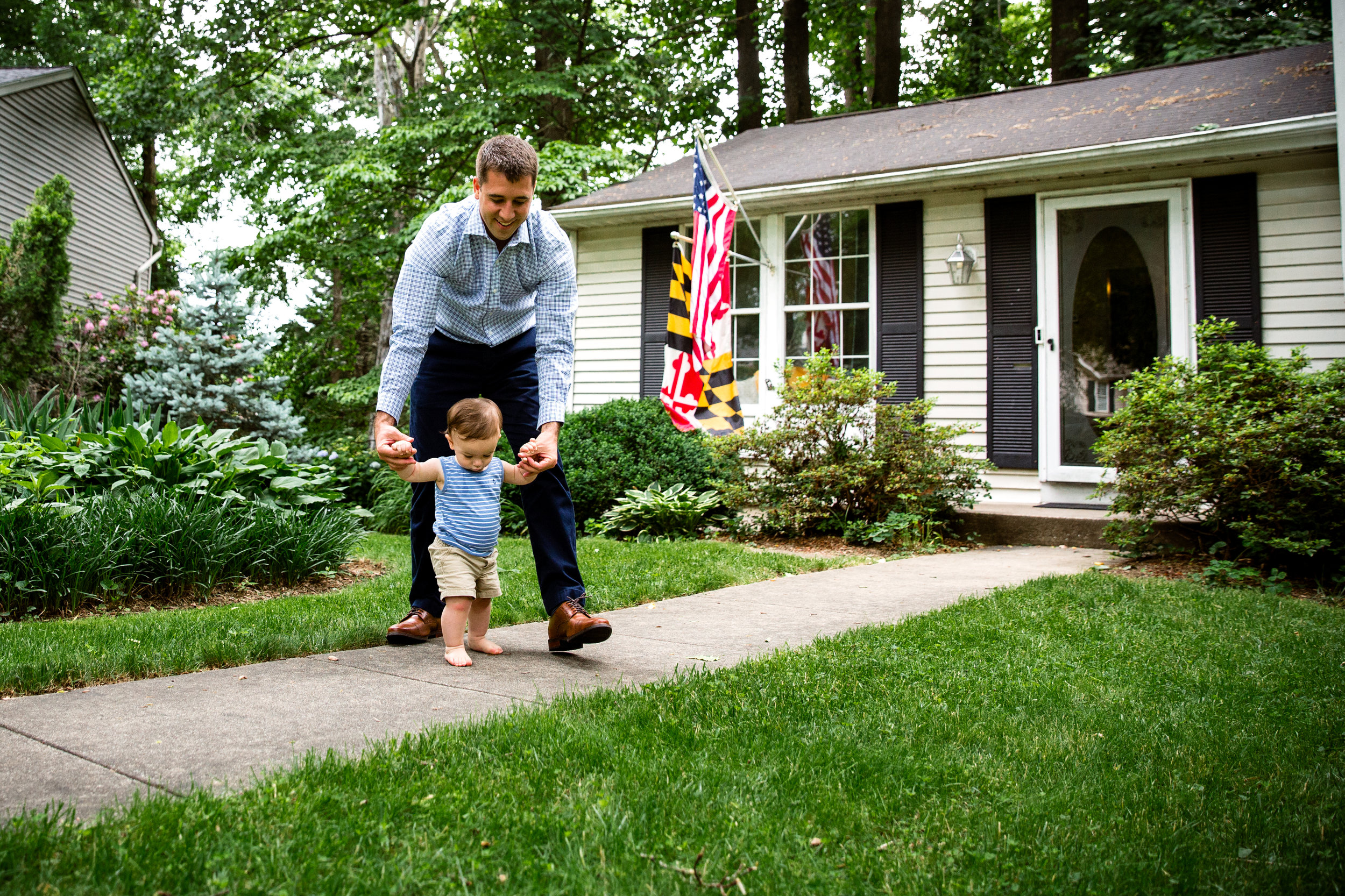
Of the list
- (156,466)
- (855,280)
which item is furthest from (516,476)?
(855,280)

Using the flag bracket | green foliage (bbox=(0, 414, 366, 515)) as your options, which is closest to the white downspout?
the flag bracket

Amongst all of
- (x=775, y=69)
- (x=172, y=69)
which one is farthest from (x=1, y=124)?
(x=775, y=69)

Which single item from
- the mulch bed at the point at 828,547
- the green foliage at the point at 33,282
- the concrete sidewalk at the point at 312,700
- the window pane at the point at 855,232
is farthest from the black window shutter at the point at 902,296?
the green foliage at the point at 33,282

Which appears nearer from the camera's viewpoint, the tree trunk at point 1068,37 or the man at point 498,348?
the man at point 498,348

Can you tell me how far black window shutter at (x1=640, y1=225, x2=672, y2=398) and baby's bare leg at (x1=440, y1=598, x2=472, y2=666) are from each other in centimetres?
745

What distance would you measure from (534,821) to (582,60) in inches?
626

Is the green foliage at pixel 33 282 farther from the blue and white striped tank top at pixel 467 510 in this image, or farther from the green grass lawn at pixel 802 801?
the green grass lawn at pixel 802 801

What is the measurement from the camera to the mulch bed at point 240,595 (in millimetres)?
4336

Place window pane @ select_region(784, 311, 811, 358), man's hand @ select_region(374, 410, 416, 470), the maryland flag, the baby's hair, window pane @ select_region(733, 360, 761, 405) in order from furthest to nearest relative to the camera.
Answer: window pane @ select_region(733, 360, 761, 405)
window pane @ select_region(784, 311, 811, 358)
the maryland flag
the baby's hair
man's hand @ select_region(374, 410, 416, 470)

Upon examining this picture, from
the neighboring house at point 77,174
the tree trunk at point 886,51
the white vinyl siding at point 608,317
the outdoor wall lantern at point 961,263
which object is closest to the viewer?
the outdoor wall lantern at point 961,263

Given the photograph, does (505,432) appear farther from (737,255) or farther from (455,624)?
(737,255)

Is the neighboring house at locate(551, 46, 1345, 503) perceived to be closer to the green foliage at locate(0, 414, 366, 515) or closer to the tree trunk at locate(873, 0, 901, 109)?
the green foliage at locate(0, 414, 366, 515)

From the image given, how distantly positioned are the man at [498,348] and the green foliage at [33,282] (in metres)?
9.41

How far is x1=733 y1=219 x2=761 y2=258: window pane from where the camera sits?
33.8 ft
